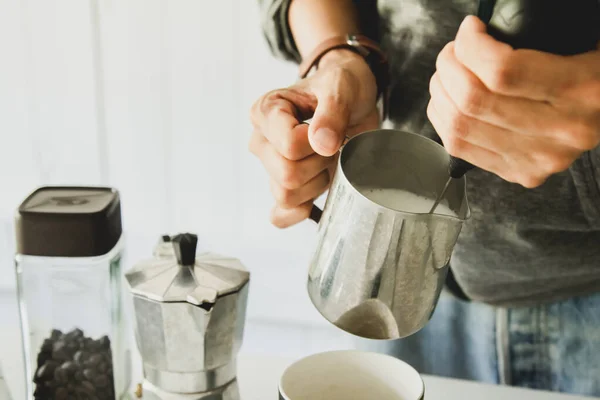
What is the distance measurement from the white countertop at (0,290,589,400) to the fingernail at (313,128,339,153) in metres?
0.28

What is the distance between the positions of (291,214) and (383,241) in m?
0.19

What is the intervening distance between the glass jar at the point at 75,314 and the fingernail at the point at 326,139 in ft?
0.62

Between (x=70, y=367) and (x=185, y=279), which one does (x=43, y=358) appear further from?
(x=185, y=279)

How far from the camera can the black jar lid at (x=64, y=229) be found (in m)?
0.55

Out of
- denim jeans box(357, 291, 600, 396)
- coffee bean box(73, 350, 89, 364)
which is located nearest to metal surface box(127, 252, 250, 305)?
coffee bean box(73, 350, 89, 364)

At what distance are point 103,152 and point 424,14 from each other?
2.56 feet

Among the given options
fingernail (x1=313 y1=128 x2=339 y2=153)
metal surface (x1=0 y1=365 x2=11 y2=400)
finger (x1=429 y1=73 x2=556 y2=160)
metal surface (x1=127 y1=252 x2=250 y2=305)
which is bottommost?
metal surface (x1=0 y1=365 x2=11 y2=400)

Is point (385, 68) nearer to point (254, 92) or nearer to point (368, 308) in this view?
point (368, 308)

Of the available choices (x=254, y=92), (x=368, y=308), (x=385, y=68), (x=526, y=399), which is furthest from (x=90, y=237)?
(x=254, y=92)

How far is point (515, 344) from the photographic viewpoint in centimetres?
83

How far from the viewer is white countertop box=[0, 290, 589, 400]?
A: 68cm

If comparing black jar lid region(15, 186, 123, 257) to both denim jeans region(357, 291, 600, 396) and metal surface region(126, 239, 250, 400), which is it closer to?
metal surface region(126, 239, 250, 400)

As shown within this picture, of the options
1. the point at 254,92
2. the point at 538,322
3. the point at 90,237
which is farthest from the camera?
the point at 254,92

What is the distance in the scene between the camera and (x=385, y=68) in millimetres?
709
